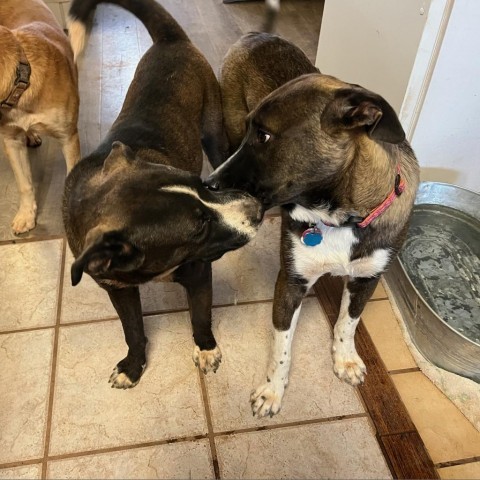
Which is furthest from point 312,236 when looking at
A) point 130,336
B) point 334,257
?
point 130,336

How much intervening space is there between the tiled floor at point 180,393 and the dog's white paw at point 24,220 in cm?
7

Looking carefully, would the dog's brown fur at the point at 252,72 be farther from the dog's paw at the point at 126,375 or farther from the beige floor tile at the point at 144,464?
the beige floor tile at the point at 144,464

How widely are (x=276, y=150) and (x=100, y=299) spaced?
4.35 ft

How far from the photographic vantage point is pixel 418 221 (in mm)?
2611

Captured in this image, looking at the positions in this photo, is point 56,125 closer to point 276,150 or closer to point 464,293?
point 276,150

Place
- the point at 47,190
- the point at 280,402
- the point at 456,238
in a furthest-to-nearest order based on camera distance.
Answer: the point at 47,190 → the point at 456,238 → the point at 280,402

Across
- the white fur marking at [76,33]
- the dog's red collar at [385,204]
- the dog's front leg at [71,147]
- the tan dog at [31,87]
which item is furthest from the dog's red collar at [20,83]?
the dog's red collar at [385,204]

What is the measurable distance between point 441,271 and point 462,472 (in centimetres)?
97

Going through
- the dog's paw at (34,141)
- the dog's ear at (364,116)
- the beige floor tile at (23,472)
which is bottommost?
the beige floor tile at (23,472)

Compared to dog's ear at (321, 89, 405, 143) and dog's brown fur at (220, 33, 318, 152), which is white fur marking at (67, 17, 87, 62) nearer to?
dog's brown fur at (220, 33, 318, 152)

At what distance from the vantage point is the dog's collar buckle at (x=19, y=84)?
7.54 ft

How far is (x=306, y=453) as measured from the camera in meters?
1.90

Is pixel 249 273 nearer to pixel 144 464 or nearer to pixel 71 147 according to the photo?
pixel 144 464

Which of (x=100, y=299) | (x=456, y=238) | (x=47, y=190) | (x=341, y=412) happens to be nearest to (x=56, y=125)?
(x=47, y=190)
